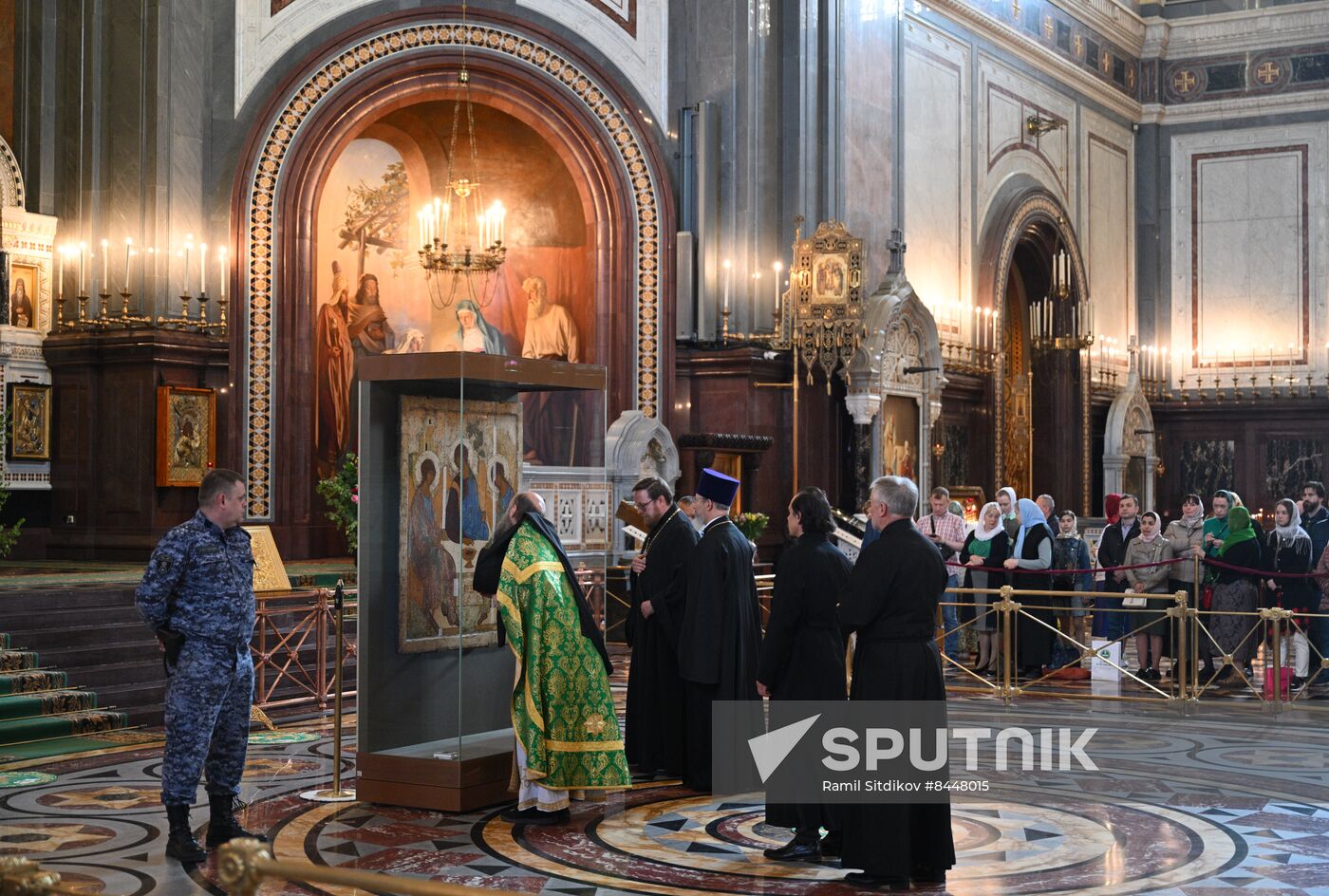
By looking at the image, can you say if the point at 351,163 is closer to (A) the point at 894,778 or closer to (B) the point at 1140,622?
(B) the point at 1140,622

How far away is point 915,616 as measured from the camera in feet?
20.4

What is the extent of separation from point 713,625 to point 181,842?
107 inches

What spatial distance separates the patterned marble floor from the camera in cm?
616

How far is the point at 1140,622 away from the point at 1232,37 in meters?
17.3

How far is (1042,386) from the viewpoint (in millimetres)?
24953

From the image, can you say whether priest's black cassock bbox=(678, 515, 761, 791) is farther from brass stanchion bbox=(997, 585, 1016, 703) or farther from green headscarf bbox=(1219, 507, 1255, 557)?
green headscarf bbox=(1219, 507, 1255, 557)

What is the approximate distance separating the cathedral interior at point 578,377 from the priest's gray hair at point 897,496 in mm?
849

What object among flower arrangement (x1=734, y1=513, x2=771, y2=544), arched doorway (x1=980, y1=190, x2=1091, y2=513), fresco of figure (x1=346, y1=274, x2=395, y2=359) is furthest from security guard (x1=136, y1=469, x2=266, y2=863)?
arched doorway (x1=980, y1=190, x2=1091, y2=513)

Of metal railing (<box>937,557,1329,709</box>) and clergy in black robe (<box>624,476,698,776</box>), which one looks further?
metal railing (<box>937,557,1329,709</box>)

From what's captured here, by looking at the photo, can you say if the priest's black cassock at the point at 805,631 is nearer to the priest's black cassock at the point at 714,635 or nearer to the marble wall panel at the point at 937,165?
the priest's black cassock at the point at 714,635

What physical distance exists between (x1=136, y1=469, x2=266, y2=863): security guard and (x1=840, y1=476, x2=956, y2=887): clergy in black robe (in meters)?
2.56

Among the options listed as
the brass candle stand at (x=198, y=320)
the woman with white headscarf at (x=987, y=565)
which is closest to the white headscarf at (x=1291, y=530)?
the woman with white headscarf at (x=987, y=565)

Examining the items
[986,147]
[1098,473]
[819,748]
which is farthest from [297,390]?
[1098,473]

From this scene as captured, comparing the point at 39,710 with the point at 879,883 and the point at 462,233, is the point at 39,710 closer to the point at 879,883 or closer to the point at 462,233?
the point at 879,883
